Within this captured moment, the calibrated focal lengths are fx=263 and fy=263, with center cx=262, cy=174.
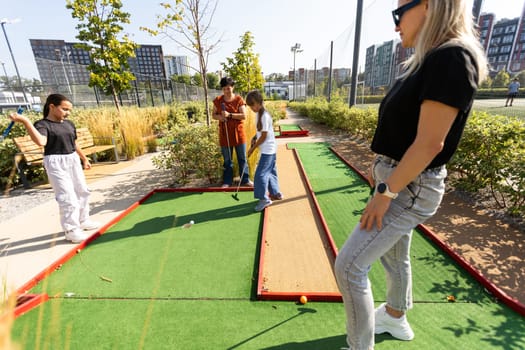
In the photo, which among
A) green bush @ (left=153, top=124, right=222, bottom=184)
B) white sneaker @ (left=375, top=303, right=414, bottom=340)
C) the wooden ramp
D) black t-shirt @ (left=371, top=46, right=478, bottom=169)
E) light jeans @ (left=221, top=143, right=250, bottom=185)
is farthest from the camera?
green bush @ (left=153, top=124, right=222, bottom=184)

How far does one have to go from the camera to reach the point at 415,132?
119 centimetres

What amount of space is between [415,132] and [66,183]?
356cm

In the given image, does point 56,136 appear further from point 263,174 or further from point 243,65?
point 243,65

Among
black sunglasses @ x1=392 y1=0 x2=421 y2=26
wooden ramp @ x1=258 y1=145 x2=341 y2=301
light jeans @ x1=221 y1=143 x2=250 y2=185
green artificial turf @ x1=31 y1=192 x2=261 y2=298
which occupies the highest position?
black sunglasses @ x1=392 y1=0 x2=421 y2=26

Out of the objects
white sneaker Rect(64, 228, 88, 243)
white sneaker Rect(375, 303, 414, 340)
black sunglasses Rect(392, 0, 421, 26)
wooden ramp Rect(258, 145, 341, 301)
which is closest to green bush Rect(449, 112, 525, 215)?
wooden ramp Rect(258, 145, 341, 301)

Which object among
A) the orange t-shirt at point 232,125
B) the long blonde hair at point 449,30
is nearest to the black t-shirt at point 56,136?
the orange t-shirt at point 232,125

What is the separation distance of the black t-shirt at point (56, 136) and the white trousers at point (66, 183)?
71 millimetres

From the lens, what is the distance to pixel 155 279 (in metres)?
2.51

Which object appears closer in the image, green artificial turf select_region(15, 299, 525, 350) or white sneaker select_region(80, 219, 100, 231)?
green artificial turf select_region(15, 299, 525, 350)

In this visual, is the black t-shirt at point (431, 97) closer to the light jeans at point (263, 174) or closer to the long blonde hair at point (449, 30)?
the long blonde hair at point (449, 30)

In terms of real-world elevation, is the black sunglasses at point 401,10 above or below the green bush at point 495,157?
above

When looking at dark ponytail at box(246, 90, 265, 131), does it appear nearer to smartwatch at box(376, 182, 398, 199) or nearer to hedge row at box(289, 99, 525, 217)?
smartwatch at box(376, 182, 398, 199)

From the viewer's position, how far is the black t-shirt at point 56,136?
298 centimetres

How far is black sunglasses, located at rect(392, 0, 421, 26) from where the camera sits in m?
1.15
